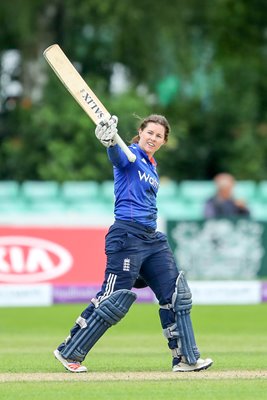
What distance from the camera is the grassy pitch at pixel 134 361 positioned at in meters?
7.16

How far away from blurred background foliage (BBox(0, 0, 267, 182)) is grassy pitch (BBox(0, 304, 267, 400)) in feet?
27.6

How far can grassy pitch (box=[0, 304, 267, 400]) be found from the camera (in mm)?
7156

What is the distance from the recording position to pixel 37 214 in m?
20.5

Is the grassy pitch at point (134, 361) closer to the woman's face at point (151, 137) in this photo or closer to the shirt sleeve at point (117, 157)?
the shirt sleeve at point (117, 157)

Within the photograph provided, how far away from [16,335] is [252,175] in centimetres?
1228

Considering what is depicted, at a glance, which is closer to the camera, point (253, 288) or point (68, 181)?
point (253, 288)

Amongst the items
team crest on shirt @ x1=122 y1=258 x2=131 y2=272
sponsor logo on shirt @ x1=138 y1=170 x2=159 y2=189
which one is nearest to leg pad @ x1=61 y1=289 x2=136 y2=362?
team crest on shirt @ x1=122 y1=258 x2=131 y2=272

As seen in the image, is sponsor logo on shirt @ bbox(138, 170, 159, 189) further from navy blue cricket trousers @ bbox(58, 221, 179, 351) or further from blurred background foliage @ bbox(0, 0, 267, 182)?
blurred background foliage @ bbox(0, 0, 267, 182)

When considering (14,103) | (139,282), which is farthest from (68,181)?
(139,282)

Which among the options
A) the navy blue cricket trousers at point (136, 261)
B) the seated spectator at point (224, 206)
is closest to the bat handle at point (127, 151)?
the navy blue cricket trousers at point (136, 261)

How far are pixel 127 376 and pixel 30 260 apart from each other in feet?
24.9

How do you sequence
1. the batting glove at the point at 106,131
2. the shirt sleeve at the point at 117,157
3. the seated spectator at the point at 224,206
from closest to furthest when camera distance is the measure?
the batting glove at the point at 106,131
the shirt sleeve at the point at 117,157
the seated spectator at the point at 224,206

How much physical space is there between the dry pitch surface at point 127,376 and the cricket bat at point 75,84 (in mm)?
1307

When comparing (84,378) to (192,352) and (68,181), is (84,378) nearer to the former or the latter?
(192,352)
